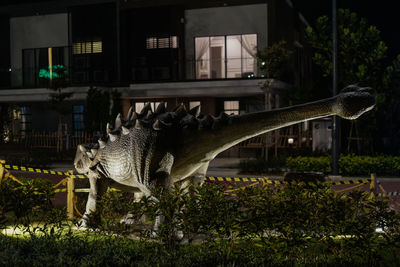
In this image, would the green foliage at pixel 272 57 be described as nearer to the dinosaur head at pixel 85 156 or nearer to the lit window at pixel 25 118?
the dinosaur head at pixel 85 156

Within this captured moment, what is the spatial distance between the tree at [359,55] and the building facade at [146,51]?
13.5 feet

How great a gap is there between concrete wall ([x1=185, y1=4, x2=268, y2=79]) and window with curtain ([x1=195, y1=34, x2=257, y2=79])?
1.02 ft

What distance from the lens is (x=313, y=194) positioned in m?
6.23

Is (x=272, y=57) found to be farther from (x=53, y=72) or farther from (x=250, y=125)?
(x=250, y=125)

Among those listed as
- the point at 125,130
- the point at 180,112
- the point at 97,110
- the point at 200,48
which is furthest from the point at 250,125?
the point at 200,48

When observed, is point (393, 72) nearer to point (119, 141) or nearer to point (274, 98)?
point (274, 98)

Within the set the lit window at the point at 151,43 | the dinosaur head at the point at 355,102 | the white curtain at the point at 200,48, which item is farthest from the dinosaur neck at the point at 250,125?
the lit window at the point at 151,43

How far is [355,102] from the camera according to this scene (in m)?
5.90

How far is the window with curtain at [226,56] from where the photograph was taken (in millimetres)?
27094

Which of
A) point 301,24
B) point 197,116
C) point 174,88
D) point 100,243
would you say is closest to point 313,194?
point 197,116

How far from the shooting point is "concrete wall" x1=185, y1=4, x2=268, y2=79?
2681cm

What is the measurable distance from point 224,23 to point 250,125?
21732 mm

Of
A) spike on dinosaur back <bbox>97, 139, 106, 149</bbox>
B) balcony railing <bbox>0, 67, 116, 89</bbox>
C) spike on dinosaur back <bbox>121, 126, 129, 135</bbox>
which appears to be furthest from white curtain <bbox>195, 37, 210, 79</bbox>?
spike on dinosaur back <bbox>121, 126, 129, 135</bbox>

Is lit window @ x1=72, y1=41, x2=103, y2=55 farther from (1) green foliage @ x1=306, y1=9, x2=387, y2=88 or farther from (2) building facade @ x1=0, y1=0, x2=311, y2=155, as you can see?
(1) green foliage @ x1=306, y1=9, x2=387, y2=88
